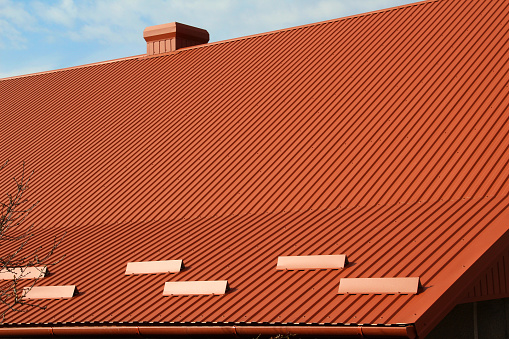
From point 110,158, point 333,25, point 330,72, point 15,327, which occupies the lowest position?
point 15,327

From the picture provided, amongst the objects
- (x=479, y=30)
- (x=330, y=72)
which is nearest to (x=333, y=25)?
(x=330, y=72)

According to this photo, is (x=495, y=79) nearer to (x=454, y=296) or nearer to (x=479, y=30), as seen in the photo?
(x=479, y=30)

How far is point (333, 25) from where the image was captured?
21.9 m

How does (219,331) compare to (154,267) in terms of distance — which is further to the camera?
(154,267)

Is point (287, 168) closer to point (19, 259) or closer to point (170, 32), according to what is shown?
point (19, 259)

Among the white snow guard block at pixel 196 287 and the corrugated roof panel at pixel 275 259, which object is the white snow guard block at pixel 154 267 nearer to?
the corrugated roof panel at pixel 275 259

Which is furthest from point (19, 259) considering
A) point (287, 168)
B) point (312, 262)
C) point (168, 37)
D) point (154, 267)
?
point (168, 37)

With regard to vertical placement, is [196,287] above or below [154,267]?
below

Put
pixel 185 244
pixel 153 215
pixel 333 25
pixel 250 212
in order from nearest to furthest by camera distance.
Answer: pixel 185 244
pixel 250 212
pixel 153 215
pixel 333 25

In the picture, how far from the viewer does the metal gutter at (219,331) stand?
917cm

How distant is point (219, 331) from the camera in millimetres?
10938

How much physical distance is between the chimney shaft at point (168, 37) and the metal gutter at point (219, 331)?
49.3 feet

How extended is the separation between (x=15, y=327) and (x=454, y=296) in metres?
7.62

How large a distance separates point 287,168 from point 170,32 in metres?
12.0
